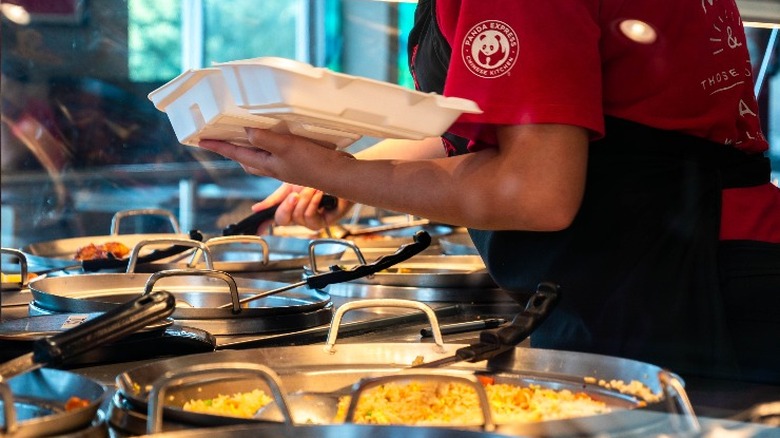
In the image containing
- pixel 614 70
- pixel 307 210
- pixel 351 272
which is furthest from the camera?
pixel 307 210

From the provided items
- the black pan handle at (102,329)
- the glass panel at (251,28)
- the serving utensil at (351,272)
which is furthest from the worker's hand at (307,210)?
the glass panel at (251,28)

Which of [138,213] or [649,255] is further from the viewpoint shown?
[138,213]

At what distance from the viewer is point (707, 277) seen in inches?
52.9

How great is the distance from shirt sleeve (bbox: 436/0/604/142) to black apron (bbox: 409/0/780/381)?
131 mm

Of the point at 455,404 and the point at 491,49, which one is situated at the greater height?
the point at 491,49

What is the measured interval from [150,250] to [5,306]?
0.64 metres

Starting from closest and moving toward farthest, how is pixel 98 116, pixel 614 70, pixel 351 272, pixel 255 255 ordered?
pixel 614 70, pixel 351 272, pixel 255 255, pixel 98 116

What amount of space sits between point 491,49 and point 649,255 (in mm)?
330

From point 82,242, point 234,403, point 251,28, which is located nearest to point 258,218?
point 82,242

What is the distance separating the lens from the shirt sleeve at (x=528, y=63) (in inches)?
47.8

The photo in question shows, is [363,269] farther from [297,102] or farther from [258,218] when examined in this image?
[297,102]

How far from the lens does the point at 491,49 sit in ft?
4.04

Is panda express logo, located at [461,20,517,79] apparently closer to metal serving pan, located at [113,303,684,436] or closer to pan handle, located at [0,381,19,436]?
metal serving pan, located at [113,303,684,436]

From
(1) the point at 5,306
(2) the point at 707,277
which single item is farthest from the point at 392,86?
(1) the point at 5,306
